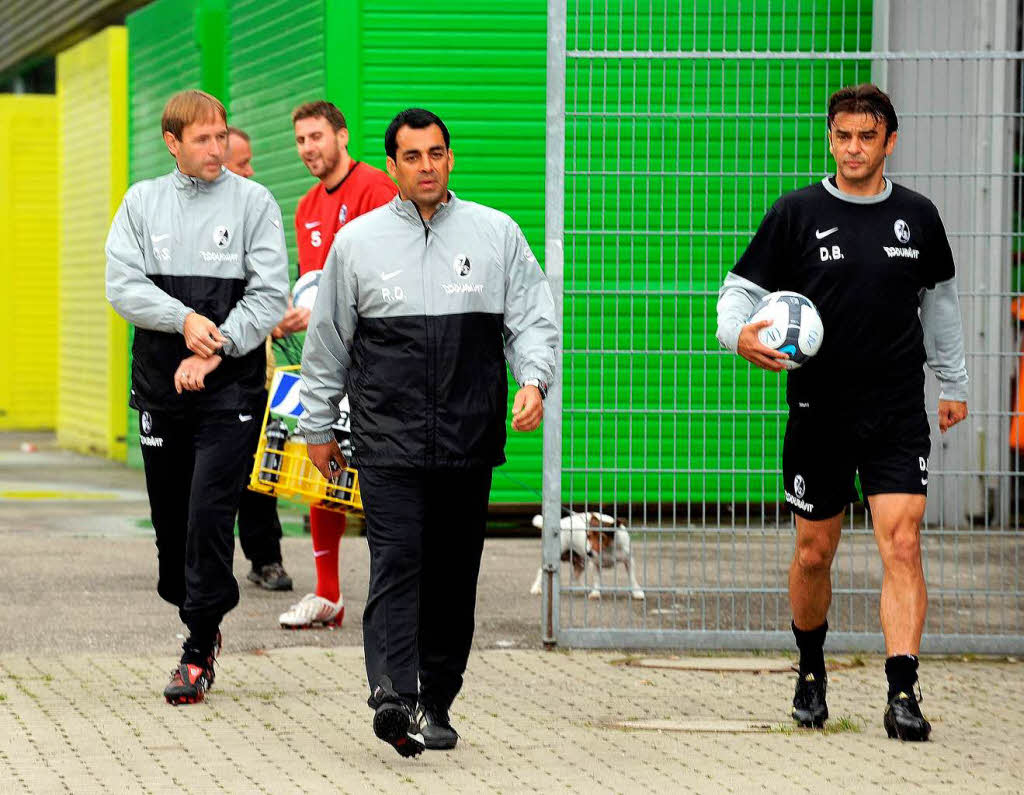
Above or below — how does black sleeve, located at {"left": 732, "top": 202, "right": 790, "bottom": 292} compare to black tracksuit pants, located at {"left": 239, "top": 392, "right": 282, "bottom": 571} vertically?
above

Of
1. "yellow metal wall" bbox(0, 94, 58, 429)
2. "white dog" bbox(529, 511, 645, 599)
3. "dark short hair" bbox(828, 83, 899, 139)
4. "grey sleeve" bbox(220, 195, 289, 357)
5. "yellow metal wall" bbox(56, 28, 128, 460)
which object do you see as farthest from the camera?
"yellow metal wall" bbox(0, 94, 58, 429)

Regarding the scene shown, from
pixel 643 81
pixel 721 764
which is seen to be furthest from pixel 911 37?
pixel 721 764

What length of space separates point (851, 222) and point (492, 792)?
7.05 feet

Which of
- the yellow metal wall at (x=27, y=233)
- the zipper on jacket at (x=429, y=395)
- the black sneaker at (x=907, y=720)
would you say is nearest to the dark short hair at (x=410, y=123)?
the zipper on jacket at (x=429, y=395)

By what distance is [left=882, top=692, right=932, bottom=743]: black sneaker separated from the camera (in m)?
6.34

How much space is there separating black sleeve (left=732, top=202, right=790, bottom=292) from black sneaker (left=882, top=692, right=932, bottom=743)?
1356mm

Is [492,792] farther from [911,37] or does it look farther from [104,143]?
[104,143]

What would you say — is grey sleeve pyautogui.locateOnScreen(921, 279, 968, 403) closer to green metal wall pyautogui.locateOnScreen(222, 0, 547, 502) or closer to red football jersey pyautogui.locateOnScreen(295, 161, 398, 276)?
red football jersey pyautogui.locateOnScreen(295, 161, 398, 276)

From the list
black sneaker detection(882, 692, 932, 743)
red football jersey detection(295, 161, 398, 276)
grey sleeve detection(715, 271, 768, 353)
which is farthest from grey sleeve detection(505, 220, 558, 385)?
red football jersey detection(295, 161, 398, 276)

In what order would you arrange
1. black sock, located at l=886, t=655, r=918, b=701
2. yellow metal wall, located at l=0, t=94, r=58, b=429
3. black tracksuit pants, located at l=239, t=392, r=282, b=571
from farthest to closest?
yellow metal wall, located at l=0, t=94, r=58, b=429 < black tracksuit pants, located at l=239, t=392, r=282, b=571 < black sock, located at l=886, t=655, r=918, b=701

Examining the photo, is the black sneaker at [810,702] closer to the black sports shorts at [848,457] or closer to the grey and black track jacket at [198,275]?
the black sports shorts at [848,457]

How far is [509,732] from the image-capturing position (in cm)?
652

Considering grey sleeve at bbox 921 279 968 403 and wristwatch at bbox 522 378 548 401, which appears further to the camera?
grey sleeve at bbox 921 279 968 403

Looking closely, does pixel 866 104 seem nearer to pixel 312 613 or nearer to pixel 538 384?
pixel 538 384
